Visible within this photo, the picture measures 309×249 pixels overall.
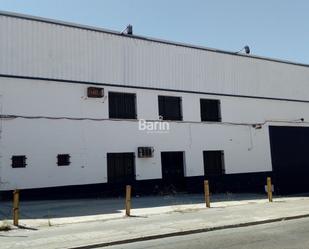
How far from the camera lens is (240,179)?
2562 cm

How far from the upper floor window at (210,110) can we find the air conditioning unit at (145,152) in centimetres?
415

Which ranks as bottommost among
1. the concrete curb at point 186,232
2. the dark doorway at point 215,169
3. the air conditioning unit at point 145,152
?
the concrete curb at point 186,232

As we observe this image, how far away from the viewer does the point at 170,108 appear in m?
23.5

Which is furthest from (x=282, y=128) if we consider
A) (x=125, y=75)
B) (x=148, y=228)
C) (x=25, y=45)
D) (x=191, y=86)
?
(x=148, y=228)

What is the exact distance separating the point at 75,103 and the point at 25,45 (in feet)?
10.8

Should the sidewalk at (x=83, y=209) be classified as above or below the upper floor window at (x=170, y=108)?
below

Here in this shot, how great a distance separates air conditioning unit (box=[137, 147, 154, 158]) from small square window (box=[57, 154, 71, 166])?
3.70 meters

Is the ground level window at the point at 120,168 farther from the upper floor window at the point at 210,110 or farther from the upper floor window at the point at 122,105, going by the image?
the upper floor window at the point at 210,110

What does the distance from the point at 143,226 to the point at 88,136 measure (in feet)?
29.3

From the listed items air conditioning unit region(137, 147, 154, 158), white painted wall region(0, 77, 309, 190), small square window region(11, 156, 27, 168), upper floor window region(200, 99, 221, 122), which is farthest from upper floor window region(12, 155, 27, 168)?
upper floor window region(200, 99, 221, 122)

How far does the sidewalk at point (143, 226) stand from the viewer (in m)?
A: 10.2

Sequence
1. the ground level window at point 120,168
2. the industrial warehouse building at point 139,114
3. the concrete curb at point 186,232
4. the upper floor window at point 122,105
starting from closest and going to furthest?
1. the concrete curb at point 186,232
2. the industrial warehouse building at point 139,114
3. the ground level window at point 120,168
4. the upper floor window at point 122,105

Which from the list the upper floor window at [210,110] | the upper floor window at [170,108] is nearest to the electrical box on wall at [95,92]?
the upper floor window at [170,108]

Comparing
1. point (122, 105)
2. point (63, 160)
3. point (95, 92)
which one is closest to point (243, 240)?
point (63, 160)
